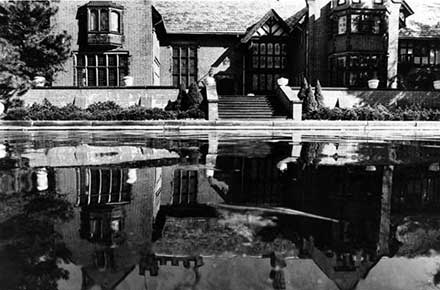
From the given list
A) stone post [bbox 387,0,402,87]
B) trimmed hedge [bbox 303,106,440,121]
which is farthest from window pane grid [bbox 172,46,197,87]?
stone post [bbox 387,0,402,87]

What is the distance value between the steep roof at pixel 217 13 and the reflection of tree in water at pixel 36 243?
1253 inches

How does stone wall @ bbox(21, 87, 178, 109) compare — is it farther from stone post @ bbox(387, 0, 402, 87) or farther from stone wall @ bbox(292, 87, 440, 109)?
stone post @ bbox(387, 0, 402, 87)

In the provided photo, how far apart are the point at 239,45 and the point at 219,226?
32585 millimetres

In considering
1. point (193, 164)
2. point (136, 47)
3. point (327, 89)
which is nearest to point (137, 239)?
point (193, 164)

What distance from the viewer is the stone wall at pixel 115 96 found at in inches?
1098

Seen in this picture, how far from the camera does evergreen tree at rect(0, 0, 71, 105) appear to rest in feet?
91.2

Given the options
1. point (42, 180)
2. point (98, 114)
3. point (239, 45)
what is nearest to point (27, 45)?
point (98, 114)

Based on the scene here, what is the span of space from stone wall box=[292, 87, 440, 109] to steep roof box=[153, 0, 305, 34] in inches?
408

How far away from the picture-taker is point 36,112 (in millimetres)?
24844

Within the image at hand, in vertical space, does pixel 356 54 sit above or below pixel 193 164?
above

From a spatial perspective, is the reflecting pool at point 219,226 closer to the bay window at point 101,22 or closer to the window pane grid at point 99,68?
the bay window at point 101,22

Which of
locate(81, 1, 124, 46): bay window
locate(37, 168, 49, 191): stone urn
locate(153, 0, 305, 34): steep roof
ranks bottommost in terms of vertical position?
locate(37, 168, 49, 191): stone urn

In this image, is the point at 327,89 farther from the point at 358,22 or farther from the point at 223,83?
the point at 223,83

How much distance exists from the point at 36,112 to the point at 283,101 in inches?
566
